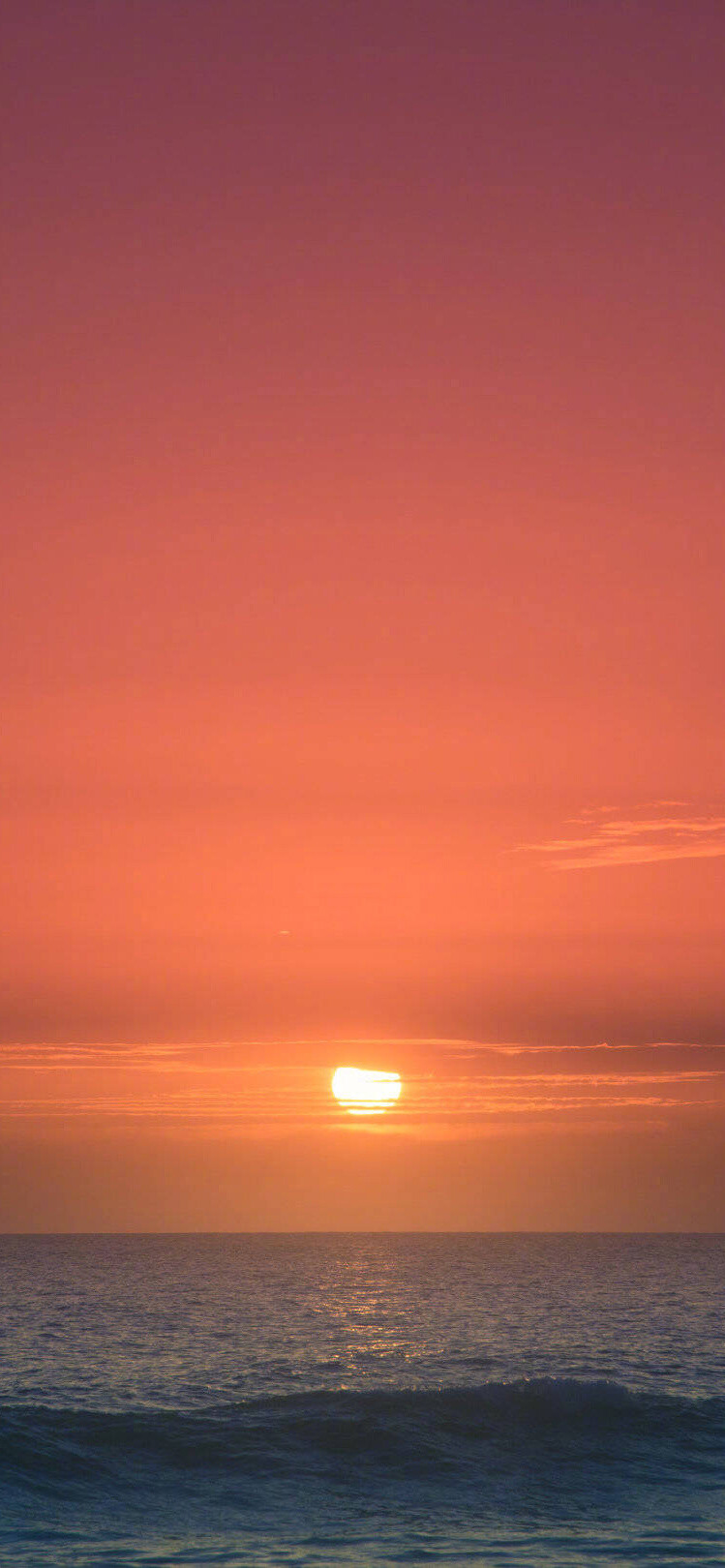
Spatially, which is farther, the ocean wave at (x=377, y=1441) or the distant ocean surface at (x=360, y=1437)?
the ocean wave at (x=377, y=1441)

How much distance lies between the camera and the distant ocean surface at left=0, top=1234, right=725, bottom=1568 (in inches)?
1225

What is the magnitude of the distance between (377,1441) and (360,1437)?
0.58m

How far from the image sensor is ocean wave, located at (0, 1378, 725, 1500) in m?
39.2

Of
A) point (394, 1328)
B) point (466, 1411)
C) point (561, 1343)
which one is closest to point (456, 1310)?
point (394, 1328)

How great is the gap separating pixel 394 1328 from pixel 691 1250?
5422 inches

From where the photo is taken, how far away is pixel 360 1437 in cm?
4328

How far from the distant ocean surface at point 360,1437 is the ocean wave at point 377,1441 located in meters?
0.11

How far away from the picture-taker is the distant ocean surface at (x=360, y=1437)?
102 ft

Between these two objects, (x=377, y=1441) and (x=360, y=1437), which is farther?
(x=360, y=1437)

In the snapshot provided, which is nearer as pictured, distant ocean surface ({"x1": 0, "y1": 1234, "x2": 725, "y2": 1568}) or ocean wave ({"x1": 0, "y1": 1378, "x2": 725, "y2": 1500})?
distant ocean surface ({"x1": 0, "y1": 1234, "x2": 725, "y2": 1568})

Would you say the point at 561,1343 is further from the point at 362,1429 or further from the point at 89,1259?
the point at 89,1259

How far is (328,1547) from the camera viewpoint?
30.0 meters

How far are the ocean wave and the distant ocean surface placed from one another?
4.1 inches

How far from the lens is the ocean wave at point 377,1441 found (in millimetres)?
39250
